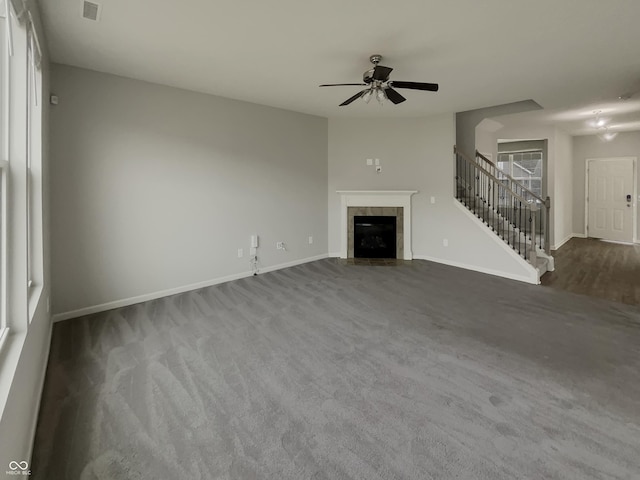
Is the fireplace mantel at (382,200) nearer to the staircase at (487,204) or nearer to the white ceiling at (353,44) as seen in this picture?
the staircase at (487,204)

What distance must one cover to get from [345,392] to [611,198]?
9.38 meters

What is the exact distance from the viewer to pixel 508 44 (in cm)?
317

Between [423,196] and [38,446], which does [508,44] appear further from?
[38,446]

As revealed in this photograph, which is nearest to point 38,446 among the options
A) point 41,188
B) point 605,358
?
point 41,188

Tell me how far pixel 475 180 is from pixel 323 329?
15.6 ft

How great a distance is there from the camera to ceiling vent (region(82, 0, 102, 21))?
248 centimetres

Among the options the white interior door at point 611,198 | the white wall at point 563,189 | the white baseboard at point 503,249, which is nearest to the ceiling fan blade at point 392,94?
the white baseboard at point 503,249

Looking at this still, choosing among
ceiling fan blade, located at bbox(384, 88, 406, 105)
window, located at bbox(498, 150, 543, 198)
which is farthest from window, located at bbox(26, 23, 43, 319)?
window, located at bbox(498, 150, 543, 198)

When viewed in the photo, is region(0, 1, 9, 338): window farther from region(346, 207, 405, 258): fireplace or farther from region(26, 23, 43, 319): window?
region(346, 207, 405, 258): fireplace

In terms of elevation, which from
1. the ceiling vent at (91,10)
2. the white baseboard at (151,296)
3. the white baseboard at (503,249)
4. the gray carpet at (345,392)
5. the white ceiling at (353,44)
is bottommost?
the gray carpet at (345,392)

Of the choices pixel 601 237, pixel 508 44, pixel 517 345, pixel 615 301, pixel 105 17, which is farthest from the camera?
pixel 601 237

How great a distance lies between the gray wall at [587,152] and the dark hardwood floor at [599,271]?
115 centimetres

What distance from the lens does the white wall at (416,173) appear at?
5945 mm

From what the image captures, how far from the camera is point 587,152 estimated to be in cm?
851
